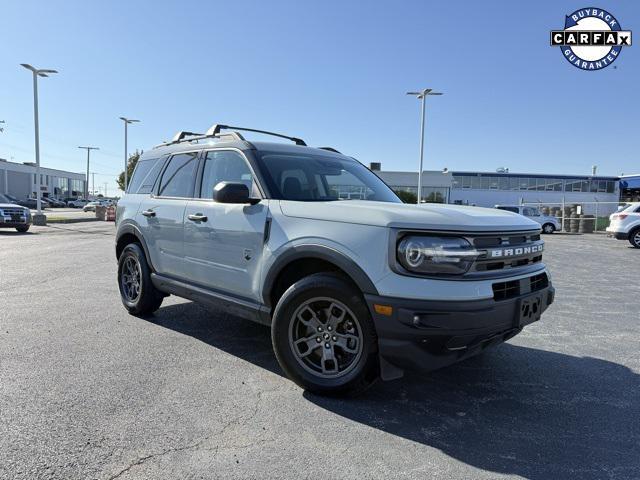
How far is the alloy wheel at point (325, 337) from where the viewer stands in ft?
10.6

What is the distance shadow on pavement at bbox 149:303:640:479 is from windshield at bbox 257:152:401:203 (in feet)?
5.09

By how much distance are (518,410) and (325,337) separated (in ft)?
4.77

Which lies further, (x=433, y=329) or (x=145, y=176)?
(x=145, y=176)

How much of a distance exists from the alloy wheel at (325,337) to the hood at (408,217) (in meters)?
0.62

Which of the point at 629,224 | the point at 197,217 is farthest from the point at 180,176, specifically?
the point at 629,224

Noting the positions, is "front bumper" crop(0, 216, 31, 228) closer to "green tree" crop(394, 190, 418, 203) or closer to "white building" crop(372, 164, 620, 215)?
"green tree" crop(394, 190, 418, 203)

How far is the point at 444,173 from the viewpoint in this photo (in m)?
59.8

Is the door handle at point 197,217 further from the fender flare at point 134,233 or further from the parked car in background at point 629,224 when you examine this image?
the parked car in background at point 629,224

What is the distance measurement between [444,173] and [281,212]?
5916 cm

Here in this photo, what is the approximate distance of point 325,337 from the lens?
11.0 ft

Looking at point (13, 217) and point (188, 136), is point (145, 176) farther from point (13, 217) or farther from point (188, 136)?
point (13, 217)

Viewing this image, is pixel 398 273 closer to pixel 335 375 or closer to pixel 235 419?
pixel 335 375

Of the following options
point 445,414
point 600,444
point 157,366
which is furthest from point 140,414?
point 600,444

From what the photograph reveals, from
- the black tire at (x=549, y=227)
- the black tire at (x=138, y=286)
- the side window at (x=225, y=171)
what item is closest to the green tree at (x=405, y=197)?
the side window at (x=225, y=171)
